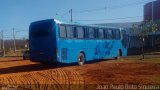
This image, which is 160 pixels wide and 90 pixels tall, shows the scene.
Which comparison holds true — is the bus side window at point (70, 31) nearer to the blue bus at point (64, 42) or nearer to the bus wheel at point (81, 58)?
the blue bus at point (64, 42)

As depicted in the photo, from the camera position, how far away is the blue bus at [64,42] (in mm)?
21016

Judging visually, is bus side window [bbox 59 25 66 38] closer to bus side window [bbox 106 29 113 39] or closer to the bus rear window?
the bus rear window

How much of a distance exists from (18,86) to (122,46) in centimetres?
1899

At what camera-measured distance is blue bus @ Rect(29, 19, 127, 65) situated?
68.9 feet

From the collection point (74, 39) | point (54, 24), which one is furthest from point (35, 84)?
point (74, 39)

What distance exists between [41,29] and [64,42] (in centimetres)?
175

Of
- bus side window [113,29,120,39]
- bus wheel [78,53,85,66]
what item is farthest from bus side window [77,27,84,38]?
bus side window [113,29,120,39]

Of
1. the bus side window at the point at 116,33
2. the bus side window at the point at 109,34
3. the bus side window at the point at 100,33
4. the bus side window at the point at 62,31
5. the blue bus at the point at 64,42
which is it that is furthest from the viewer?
the bus side window at the point at 116,33

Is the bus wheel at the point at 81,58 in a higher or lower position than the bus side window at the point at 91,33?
lower

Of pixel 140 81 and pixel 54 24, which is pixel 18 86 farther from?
pixel 54 24

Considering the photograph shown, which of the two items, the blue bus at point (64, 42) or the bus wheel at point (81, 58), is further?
the bus wheel at point (81, 58)

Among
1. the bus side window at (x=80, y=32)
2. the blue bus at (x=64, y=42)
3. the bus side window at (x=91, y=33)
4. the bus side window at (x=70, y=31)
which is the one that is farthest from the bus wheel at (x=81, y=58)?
the bus side window at (x=70, y=31)

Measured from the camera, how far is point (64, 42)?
849 inches

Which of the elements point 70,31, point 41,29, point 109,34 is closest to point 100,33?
point 109,34
